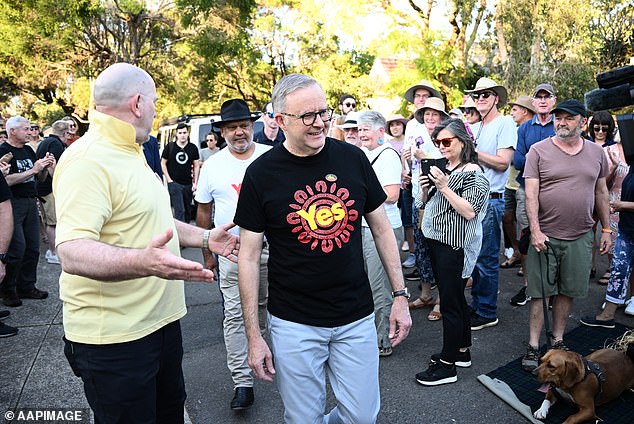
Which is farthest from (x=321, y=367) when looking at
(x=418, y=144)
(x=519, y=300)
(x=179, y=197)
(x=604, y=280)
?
(x=179, y=197)

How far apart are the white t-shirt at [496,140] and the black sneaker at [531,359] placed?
6.20 ft

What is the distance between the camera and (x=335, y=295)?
7.98 ft

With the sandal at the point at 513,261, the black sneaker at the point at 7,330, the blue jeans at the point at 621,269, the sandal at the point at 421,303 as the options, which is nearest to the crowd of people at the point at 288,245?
the blue jeans at the point at 621,269

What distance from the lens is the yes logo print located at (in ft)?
7.83

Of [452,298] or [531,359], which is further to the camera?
[531,359]

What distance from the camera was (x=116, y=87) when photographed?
2143 mm

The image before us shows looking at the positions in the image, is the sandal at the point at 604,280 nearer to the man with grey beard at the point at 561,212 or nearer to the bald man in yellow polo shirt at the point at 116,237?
the man with grey beard at the point at 561,212

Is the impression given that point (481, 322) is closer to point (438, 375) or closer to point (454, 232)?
point (438, 375)

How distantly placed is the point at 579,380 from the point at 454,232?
4.21 ft

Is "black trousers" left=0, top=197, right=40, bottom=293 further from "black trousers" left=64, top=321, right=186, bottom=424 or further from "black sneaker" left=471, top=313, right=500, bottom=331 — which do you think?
"black sneaker" left=471, top=313, right=500, bottom=331

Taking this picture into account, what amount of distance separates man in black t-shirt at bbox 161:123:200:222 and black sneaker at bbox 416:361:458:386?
6594mm

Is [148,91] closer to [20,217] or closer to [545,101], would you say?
[20,217]

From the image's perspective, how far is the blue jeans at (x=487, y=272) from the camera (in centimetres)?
477

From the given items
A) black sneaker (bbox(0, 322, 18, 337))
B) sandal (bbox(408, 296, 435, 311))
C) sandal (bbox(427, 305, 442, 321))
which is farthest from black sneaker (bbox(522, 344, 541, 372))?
black sneaker (bbox(0, 322, 18, 337))
